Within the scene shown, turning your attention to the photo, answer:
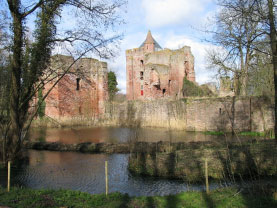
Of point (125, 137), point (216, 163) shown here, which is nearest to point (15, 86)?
point (216, 163)

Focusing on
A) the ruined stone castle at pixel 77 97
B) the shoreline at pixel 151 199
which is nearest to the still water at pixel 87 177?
the shoreline at pixel 151 199

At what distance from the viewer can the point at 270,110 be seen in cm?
1694

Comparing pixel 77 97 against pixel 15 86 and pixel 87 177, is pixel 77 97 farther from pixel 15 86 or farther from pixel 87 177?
pixel 87 177

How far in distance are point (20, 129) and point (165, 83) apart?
85.3ft

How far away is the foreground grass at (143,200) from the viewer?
5.34 meters

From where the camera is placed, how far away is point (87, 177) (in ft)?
28.5

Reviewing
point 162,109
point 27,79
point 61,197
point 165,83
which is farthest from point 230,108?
point 165,83

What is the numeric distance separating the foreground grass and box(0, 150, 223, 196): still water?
127 centimetres

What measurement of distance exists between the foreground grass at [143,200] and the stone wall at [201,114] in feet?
22.6

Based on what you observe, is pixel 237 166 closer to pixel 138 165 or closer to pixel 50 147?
pixel 138 165

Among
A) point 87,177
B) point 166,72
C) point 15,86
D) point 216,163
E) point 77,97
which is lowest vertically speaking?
point 87,177

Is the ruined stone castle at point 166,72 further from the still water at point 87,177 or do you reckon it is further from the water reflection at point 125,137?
the still water at point 87,177

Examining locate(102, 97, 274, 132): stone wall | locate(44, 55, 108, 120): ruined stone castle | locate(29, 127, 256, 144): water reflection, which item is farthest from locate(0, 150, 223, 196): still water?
locate(44, 55, 108, 120): ruined stone castle

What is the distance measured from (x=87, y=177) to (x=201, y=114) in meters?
13.6
